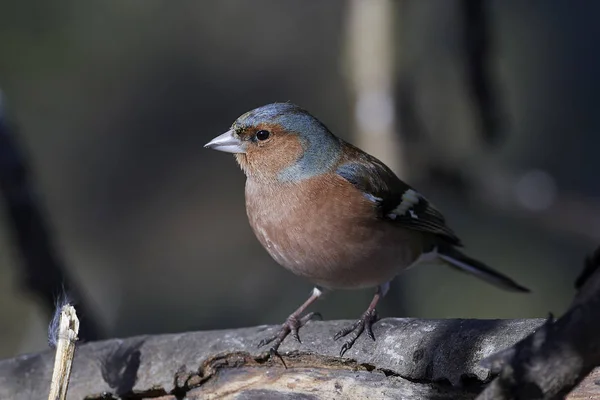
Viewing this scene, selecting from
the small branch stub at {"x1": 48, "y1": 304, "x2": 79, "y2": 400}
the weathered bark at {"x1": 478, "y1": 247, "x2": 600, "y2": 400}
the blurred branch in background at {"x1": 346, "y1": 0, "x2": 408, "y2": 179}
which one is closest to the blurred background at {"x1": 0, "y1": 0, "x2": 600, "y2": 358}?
the blurred branch in background at {"x1": 346, "y1": 0, "x2": 408, "y2": 179}

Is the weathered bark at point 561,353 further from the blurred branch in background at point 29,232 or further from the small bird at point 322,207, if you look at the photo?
the blurred branch in background at point 29,232

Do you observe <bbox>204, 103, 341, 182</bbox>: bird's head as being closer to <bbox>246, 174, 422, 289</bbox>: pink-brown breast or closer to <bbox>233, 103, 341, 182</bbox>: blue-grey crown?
<bbox>233, 103, 341, 182</bbox>: blue-grey crown

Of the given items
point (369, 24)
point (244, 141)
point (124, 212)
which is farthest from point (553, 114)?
point (244, 141)

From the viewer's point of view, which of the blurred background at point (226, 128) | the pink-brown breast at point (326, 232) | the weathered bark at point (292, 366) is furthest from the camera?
the blurred background at point (226, 128)

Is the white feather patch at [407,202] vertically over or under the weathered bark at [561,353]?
under

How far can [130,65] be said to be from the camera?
35.2 ft

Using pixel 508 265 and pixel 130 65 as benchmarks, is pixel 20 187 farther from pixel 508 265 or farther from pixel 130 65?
pixel 130 65

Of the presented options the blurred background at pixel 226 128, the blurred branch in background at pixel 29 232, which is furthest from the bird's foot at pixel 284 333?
the blurred background at pixel 226 128

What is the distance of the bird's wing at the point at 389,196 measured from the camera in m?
4.30

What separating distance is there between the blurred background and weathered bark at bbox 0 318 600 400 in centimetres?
219

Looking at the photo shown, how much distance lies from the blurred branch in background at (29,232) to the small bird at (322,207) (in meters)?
1.14

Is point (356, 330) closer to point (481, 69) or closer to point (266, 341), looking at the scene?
point (266, 341)

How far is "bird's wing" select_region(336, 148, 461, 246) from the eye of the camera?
4.30 m

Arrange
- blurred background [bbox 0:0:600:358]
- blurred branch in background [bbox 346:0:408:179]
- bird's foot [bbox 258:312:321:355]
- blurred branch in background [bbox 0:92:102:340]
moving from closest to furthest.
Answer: bird's foot [bbox 258:312:321:355] < blurred branch in background [bbox 0:92:102:340] < blurred branch in background [bbox 346:0:408:179] < blurred background [bbox 0:0:600:358]
